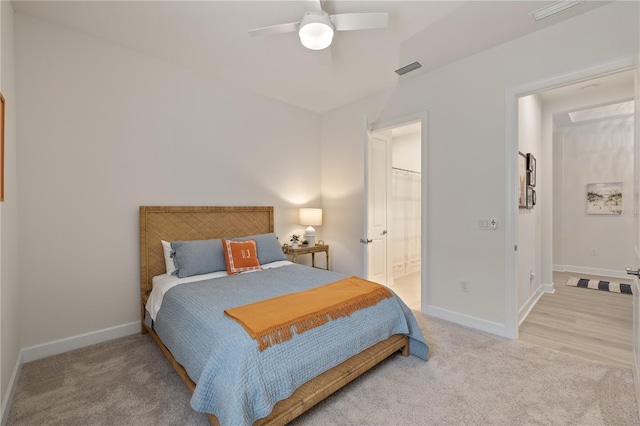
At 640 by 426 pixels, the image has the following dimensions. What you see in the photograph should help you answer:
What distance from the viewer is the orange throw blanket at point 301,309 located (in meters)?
1.62

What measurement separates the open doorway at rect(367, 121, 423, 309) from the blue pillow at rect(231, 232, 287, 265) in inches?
47.7

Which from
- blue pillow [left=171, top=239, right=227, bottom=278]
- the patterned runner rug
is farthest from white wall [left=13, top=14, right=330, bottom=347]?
the patterned runner rug

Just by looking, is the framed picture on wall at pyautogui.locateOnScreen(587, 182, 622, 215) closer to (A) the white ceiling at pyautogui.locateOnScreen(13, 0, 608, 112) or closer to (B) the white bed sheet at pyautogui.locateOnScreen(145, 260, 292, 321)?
(A) the white ceiling at pyautogui.locateOnScreen(13, 0, 608, 112)

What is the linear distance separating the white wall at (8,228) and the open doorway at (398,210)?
316 cm

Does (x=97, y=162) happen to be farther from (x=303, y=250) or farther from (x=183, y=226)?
(x=303, y=250)

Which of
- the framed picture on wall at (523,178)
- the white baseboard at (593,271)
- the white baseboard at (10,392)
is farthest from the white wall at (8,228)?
the white baseboard at (593,271)

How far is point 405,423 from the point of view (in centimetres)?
164

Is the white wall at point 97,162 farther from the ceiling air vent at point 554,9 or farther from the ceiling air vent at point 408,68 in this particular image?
the ceiling air vent at point 554,9

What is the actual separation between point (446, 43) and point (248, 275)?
292 cm

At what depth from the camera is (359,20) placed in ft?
6.51

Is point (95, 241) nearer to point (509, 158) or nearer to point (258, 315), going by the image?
point (258, 315)

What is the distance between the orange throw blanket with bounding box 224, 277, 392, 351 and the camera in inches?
63.7

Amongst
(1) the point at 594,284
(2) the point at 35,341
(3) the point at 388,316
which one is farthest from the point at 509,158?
(2) the point at 35,341

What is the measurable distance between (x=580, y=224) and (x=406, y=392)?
5.51m
